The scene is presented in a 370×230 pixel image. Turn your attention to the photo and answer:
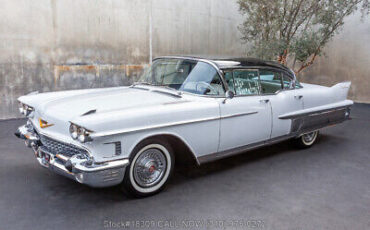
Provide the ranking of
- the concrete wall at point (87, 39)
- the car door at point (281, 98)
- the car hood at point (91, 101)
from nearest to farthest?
the car hood at point (91, 101) < the car door at point (281, 98) < the concrete wall at point (87, 39)

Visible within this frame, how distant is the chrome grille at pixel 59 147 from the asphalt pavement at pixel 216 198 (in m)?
0.51

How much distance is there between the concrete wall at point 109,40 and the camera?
6.97 meters

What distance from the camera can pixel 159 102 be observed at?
363 centimetres

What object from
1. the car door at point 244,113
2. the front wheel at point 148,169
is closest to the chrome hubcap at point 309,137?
the car door at point 244,113

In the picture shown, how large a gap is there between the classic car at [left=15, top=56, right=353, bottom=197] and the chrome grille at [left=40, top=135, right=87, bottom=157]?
0.01 metres

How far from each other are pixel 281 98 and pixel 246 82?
2.19 feet

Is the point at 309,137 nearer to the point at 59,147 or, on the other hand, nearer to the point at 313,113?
the point at 313,113

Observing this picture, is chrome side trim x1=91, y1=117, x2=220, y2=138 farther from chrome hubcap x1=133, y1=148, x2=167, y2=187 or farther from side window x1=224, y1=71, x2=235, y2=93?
side window x1=224, y1=71, x2=235, y2=93

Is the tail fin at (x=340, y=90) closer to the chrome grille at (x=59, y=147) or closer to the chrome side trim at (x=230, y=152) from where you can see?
the chrome side trim at (x=230, y=152)

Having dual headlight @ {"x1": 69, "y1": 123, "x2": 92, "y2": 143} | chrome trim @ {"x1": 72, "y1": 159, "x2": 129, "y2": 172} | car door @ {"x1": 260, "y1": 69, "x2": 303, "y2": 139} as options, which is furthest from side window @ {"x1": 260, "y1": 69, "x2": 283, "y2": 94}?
dual headlight @ {"x1": 69, "y1": 123, "x2": 92, "y2": 143}

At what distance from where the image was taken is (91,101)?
359cm

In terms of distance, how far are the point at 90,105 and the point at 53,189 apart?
1072mm

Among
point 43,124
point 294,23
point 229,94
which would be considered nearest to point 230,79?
point 229,94

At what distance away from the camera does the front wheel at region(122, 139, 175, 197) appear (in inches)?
131
